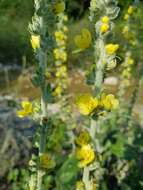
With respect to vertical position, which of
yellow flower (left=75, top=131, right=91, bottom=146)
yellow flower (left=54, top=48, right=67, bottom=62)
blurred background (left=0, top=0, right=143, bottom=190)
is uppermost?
yellow flower (left=75, top=131, right=91, bottom=146)

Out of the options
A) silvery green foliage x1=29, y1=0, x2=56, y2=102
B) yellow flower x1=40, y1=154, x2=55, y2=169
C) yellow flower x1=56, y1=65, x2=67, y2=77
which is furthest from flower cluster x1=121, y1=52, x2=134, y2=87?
silvery green foliage x1=29, y1=0, x2=56, y2=102

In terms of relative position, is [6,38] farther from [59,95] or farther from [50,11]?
[50,11]

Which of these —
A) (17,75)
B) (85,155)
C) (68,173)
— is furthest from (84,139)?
(17,75)

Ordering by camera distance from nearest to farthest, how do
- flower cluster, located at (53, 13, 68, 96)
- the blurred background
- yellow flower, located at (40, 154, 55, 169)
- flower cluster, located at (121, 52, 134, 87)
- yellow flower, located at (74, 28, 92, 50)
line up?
yellow flower, located at (74, 28, 92, 50) < yellow flower, located at (40, 154, 55, 169) < the blurred background < flower cluster, located at (53, 13, 68, 96) < flower cluster, located at (121, 52, 134, 87)

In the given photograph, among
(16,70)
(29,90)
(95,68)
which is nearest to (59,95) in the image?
(95,68)

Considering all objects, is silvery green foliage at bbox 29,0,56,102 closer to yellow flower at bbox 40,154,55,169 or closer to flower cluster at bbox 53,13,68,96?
yellow flower at bbox 40,154,55,169

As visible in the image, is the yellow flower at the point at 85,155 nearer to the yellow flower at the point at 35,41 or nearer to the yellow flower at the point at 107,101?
the yellow flower at the point at 107,101
